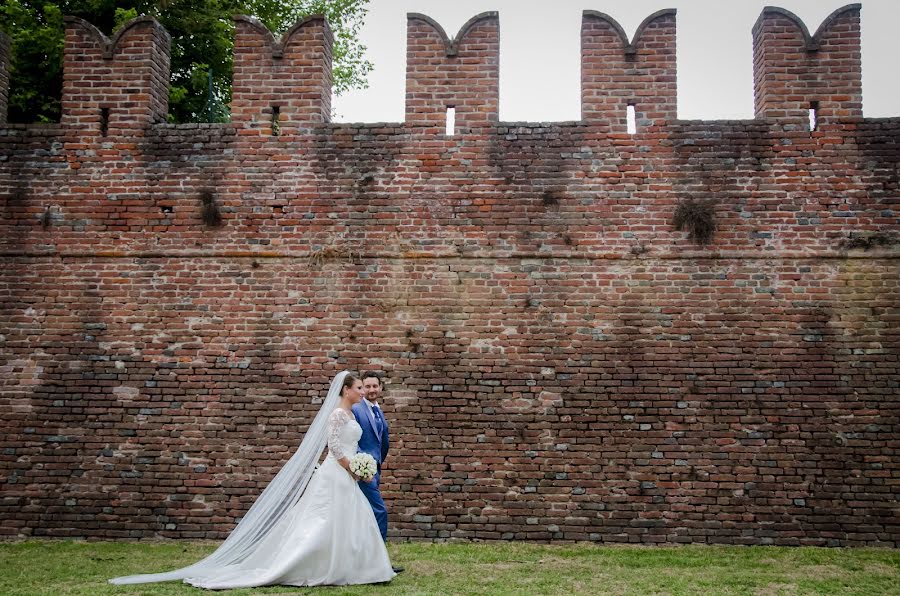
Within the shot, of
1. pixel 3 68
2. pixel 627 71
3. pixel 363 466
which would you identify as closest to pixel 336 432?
pixel 363 466

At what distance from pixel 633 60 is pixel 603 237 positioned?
1.92 meters

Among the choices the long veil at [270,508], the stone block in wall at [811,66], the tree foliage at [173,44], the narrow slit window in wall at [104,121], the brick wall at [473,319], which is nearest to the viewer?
the long veil at [270,508]

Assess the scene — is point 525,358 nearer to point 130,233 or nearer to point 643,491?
point 643,491

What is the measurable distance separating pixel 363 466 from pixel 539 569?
1718 mm

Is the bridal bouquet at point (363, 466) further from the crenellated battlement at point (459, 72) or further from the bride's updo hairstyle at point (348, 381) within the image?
the crenellated battlement at point (459, 72)

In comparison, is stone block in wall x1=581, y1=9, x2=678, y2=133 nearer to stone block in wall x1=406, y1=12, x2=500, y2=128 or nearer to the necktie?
stone block in wall x1=406, y1=12, x2=500, y2=128

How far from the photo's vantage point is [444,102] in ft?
27.9

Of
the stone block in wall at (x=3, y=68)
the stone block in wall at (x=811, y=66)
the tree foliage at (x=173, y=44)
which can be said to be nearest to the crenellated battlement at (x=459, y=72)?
the stone block in wall at (x=811, y=66)

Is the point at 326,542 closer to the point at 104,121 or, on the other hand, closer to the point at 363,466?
the point at 363,466

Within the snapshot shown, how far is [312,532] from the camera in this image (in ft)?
20.4

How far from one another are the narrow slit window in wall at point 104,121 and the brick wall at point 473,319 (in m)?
0.12

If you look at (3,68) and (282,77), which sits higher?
(3,68)

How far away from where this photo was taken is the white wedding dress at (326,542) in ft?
20.0

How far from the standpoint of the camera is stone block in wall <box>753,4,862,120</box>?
8.30m
